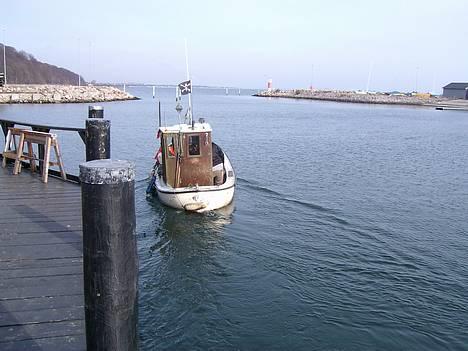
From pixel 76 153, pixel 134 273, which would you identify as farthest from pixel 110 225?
pixel 76 153

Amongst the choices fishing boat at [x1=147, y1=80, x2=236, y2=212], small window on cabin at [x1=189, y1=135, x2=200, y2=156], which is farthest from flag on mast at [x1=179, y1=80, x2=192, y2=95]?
small window on cabin at [x1=189, y1=135, x2=200, y2=156]

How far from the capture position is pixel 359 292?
9.77 meters

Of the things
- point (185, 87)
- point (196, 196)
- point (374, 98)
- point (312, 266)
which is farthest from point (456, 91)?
point (312, 266)

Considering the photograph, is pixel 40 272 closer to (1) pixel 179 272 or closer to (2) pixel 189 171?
(1) pixel 179 272

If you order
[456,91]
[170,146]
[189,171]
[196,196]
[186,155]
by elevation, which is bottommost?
[196,196]

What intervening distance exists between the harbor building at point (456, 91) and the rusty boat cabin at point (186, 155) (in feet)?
396

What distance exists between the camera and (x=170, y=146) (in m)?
15.1

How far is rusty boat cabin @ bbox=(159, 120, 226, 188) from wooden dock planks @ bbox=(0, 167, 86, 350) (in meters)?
6.09

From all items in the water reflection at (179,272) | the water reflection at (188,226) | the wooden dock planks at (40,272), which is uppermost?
the wooden dock planks at (40,272)

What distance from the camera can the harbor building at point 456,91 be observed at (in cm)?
12056

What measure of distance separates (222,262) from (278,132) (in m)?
34.4

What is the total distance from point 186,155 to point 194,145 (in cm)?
44

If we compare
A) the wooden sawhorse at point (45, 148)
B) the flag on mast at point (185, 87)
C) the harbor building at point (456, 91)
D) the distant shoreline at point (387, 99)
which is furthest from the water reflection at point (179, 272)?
the harbor building at point (456, 91)

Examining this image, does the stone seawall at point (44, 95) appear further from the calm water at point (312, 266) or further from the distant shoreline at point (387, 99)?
the distant shoreline at point (387, 99)
